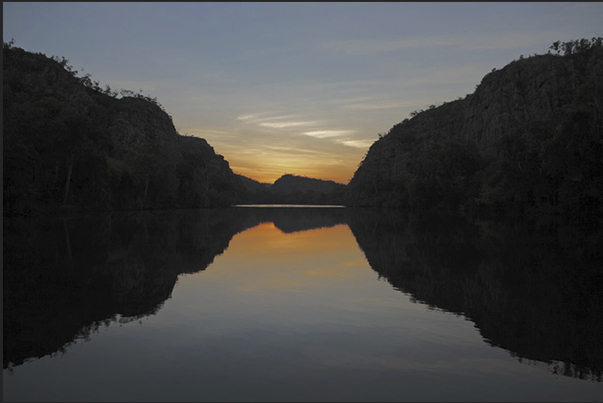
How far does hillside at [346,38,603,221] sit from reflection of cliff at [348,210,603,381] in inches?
913

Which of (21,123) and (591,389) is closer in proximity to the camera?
(591,389)

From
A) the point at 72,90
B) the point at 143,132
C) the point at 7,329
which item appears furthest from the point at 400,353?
the point at 143,132

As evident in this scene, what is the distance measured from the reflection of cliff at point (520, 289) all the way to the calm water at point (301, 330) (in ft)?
0.16

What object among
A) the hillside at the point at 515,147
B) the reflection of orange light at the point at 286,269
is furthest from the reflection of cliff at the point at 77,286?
the hillside at the point at 515,147

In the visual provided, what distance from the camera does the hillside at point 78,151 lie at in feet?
136

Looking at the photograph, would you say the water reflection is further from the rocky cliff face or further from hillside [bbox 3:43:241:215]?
the rocky cliff face

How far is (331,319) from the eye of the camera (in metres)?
8.22

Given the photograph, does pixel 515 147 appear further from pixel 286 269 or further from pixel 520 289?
pixel 520 289

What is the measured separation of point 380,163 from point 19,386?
179 m

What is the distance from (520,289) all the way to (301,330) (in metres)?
6.12

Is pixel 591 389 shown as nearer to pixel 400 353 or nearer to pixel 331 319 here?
pixel 400 353

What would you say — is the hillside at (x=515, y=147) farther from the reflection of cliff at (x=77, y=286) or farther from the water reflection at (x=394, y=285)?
the reflection of cliff at (x=77, y=286)

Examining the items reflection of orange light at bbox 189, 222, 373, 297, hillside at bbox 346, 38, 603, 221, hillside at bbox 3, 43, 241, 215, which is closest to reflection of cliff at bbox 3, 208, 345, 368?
reflection of orange light at bbox 189, 222, 373, 297

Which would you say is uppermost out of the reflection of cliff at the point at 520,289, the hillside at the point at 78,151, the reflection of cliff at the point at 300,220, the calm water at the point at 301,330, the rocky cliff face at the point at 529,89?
the rocky cliff face at the point at 529,89
